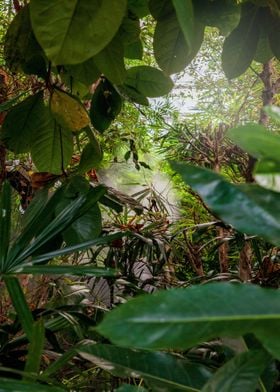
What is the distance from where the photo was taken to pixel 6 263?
25.8 inches

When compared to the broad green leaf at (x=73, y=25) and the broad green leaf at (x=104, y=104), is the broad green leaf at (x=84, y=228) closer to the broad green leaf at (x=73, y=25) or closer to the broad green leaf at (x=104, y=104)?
the broad green leaf at (x=104, y=104)

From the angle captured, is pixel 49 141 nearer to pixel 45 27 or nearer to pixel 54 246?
pixel 54 246

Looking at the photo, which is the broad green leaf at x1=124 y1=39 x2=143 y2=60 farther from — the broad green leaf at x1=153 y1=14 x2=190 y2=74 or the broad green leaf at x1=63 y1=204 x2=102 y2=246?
the broad green leaf at x1=63 y1=204 x2=102 y2=246

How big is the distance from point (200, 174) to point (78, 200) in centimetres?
48

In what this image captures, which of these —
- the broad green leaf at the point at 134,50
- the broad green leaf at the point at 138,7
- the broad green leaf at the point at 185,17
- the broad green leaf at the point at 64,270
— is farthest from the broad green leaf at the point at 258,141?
the broad green leaf at the point at 134,50

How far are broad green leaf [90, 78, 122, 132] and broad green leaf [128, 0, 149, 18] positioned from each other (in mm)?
170

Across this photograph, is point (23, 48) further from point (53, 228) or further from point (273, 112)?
point (273, 112)

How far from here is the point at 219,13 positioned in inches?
20.5

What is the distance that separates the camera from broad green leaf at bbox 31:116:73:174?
0.77 meters

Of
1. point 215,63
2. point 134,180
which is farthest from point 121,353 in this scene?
point 215,63

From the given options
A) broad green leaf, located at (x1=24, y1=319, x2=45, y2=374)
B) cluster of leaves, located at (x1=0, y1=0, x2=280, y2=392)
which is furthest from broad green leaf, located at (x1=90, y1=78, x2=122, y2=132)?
broad green leaf, located at (x1=24, y1=319, x2=45, y2=374)

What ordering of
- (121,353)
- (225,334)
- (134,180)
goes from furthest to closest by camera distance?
(134,180)
(121,353)
(225,334)

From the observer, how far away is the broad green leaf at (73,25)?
400 mm

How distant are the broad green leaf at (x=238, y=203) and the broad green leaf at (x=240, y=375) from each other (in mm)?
104
